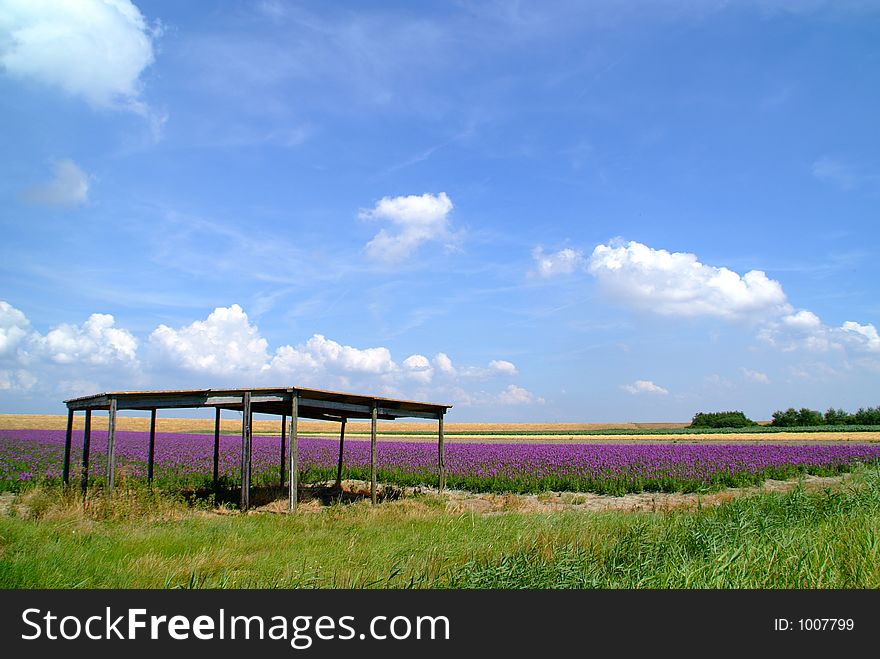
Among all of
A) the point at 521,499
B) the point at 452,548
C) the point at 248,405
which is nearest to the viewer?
the point at 452,548

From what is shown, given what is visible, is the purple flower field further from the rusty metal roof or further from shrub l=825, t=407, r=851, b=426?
shrub l=825, t=407, r=851, b=426

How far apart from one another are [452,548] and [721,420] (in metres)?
90.3

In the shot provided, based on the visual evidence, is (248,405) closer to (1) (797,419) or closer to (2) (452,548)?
(2) (452,548)

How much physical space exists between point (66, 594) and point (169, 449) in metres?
26.1

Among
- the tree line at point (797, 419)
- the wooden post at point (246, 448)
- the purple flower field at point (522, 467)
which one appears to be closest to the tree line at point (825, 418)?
the tree line at point (797, 419)

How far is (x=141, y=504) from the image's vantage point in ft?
37.4

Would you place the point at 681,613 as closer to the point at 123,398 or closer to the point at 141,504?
the point at 141,504

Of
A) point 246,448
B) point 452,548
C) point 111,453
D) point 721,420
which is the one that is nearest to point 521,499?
point 246,448

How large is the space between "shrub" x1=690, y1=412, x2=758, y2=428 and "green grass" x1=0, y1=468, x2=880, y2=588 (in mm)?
83829

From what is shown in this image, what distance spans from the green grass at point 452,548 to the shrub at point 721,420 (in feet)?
275

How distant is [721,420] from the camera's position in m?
87.4

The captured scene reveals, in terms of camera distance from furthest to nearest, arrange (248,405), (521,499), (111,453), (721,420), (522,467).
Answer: (721,420) < (522,467) < (521,499) < (111,453) < (248,405)

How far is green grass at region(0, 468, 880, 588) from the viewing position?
558 cm

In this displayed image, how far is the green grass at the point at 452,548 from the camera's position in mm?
5578
